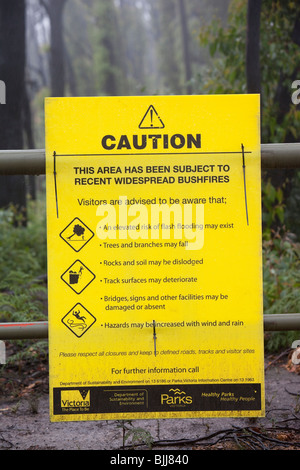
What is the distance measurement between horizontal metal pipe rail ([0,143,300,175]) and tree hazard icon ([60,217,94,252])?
0.28 m

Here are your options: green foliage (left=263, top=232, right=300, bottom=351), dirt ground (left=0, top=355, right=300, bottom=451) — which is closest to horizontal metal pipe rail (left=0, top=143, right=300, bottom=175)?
dirt ground (left=0, top=355, right=300, bottom=451)

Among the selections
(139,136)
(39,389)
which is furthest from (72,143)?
(39,389)

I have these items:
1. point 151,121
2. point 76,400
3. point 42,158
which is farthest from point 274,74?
point 76,400

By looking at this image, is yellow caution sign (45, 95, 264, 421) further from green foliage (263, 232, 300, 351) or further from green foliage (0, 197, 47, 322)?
green foliage (263, 232, 300, 351)

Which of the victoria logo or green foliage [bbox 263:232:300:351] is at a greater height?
green foliage [bbox 263:232:300:351]

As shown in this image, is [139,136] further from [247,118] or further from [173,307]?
[173,307]

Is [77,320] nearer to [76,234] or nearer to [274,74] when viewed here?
[76,234]

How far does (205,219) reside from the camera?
231cm

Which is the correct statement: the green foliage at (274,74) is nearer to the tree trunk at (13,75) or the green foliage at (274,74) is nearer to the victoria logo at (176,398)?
the victoria logo at (176,398)

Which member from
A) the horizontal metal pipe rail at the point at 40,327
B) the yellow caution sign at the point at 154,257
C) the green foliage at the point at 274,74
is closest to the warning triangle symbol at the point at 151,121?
the yellow caution sign at the point at 154,257

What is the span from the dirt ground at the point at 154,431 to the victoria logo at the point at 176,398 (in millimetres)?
266

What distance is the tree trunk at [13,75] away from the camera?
9.67m

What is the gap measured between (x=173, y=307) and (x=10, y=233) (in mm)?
6193

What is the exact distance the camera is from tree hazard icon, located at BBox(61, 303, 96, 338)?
232 cm
